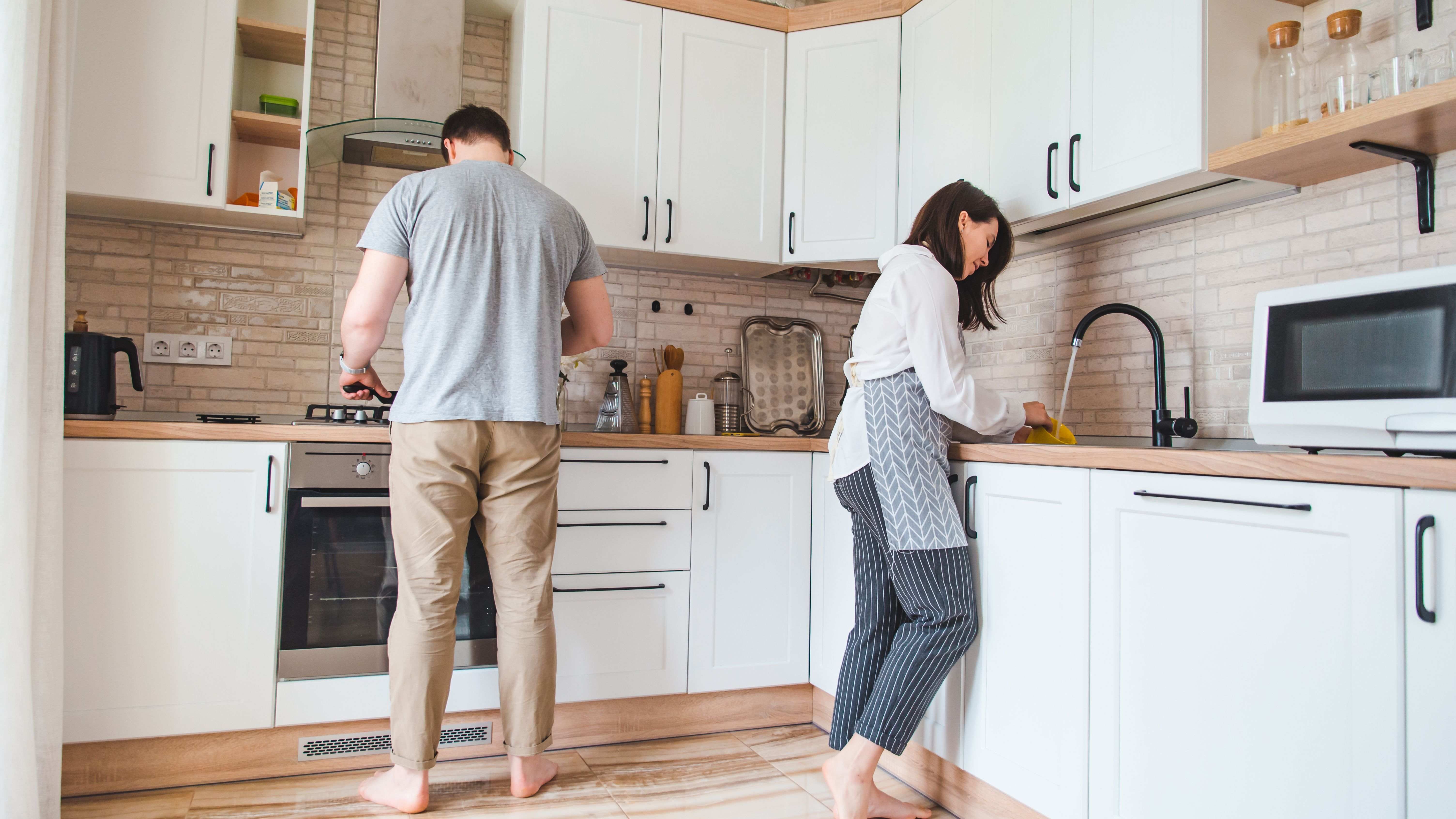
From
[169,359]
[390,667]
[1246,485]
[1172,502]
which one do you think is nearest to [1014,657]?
[1172,502]

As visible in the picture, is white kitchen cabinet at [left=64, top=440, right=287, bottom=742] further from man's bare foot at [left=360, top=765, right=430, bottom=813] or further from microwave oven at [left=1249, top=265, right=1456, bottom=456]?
microwave oven at [left=1249, top=265, right=1456, bottom=456]

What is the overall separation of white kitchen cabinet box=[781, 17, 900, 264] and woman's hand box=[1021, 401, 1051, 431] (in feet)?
3.21

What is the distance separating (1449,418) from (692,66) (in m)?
2.37

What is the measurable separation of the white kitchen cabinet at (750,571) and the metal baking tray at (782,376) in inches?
23.0

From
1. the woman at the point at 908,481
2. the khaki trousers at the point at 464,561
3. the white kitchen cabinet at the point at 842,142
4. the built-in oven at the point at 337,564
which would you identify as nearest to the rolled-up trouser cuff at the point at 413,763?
the khaki trousers at the point at 464,561

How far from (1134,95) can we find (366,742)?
2.47 metres

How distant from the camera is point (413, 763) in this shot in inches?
75.5

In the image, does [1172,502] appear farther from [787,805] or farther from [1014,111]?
[1014,111]

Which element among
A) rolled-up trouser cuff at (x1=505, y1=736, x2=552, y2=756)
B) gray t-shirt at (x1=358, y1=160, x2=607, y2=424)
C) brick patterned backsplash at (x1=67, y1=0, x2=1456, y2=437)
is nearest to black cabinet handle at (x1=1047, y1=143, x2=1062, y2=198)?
brick patterned backsplash at (x1=67, y1=0, x2=1456, y2=437)

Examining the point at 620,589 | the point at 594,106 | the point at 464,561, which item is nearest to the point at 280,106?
the point at 594,106

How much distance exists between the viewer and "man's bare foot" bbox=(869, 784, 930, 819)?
6.40 feet

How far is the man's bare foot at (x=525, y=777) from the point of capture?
2.04m

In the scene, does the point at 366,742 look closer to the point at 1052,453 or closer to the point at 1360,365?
the point at 1052,453

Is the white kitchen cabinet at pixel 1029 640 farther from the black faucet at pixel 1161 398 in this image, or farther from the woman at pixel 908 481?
the black faucet at pixel 1161 398
